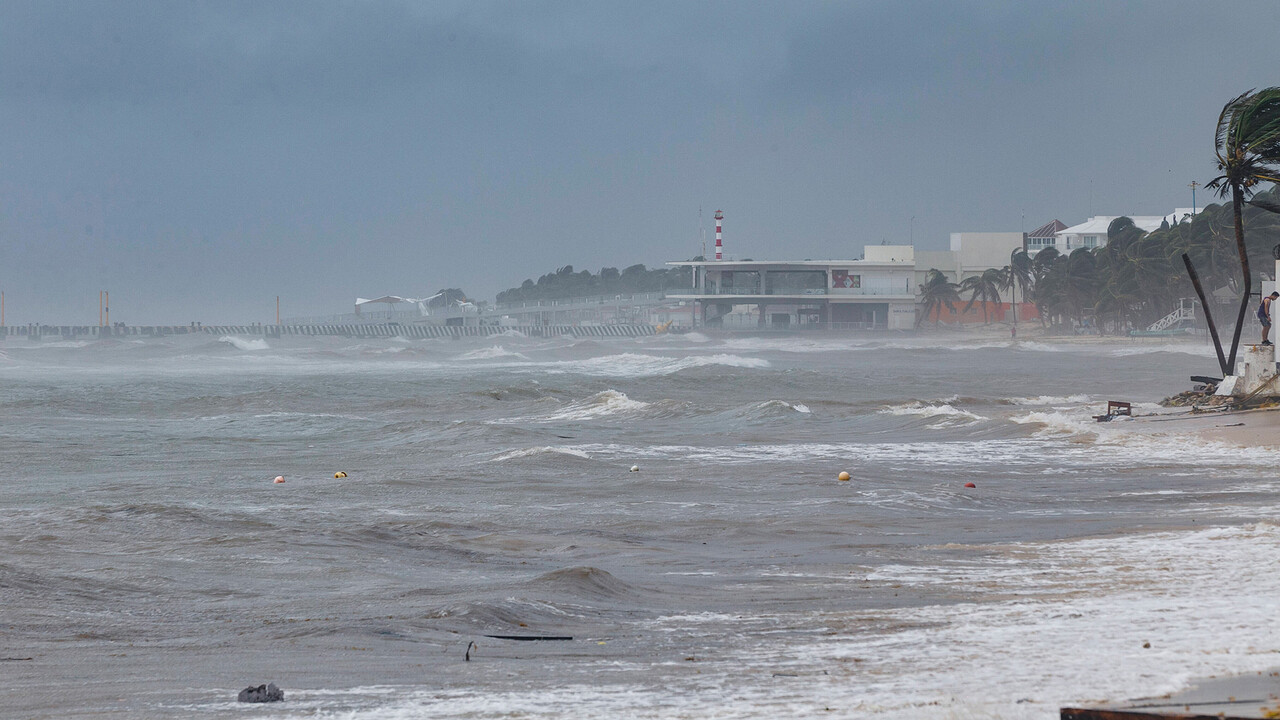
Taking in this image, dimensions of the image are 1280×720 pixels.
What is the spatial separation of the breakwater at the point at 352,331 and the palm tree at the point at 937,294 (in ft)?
96.2

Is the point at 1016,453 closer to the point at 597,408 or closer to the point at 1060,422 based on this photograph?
the point at 1060,422

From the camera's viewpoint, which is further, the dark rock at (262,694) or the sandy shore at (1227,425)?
the sandy shore at (1227,425)

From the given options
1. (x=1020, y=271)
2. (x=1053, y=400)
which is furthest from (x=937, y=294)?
(x=1053, y=400)

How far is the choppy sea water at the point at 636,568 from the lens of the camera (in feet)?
18.3

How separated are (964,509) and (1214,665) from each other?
7.50 metres

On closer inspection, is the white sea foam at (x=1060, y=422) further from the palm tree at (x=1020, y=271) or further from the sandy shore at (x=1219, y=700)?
the palm tree at (x=1020, y=271)

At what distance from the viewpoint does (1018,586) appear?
7.93m

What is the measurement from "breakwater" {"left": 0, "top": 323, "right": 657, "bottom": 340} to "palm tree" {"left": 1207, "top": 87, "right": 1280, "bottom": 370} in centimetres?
10369

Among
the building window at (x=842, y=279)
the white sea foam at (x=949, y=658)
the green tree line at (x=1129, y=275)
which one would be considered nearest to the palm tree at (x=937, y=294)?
the green tree line at (x=1129, y=275)

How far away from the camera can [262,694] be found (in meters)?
5.52

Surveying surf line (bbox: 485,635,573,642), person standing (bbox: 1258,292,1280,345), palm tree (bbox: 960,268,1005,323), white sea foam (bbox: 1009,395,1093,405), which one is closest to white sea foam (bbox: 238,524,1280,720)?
surf line (bbox: 485,635,573,642)

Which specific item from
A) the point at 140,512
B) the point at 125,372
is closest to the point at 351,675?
the point at 140,512

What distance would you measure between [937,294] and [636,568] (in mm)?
109243

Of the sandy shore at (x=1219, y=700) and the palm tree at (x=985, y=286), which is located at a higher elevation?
the palm tree at (x=985, y=286)
